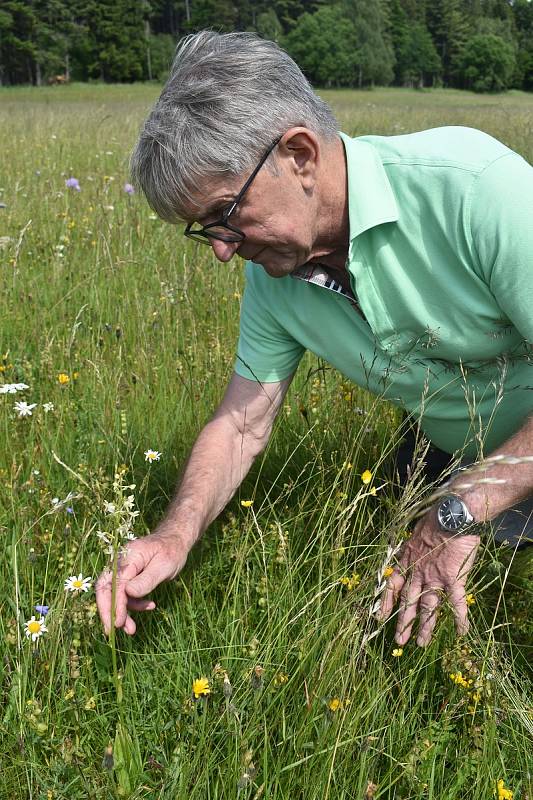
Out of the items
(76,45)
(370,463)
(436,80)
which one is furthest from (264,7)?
(370,463)

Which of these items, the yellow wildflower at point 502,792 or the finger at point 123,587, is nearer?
the yellow wildflower at point 502,792

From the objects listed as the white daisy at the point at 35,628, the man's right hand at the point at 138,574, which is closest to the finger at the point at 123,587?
the man's right hand at the point at 138,574

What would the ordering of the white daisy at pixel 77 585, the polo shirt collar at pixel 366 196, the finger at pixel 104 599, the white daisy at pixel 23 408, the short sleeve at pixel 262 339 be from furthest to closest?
the white daisy at pixel 23 408 → the short sleeve at pixel 262 339 → the polo shirt collar at pixel 366 196 → the white daisy at pixel 77 585 → the finger at pixel 104 599

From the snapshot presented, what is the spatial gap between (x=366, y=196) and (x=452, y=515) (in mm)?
740

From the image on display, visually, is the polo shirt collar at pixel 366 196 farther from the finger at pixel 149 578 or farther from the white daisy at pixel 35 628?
the white daisy at pixel 35 628

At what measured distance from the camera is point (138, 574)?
5.58 ft

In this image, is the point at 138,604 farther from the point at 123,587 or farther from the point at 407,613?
the point at 407,613

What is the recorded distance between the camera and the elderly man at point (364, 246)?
5.40ft

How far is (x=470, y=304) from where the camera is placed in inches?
71.0

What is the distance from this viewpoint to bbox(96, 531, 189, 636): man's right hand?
61.2 inches

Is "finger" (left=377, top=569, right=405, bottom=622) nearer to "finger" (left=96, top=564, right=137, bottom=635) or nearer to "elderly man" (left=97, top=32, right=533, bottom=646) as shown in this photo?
"elderly man" (left=97, top=32, right=533, bottom=646)

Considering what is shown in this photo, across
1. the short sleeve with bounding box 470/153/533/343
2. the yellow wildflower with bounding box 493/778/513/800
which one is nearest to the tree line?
the short sleeve with bounding box 470/153/533/343

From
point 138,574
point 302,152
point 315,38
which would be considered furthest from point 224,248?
point 315,38

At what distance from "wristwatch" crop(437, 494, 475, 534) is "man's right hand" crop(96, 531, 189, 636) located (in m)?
0.59
